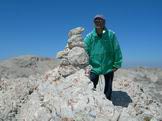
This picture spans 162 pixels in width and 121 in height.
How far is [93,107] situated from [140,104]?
2.79m

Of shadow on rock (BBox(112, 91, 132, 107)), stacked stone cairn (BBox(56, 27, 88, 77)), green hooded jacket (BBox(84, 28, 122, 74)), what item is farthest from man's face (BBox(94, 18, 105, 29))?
shadow on rock (BBox(112, 91, 132, 107))

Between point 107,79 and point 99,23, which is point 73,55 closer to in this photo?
point 107,79

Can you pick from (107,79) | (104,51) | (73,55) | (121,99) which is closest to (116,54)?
(104,51)

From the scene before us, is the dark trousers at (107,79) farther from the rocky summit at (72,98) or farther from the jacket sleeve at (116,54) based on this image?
Answer: the jacket sleeve at (116,54)

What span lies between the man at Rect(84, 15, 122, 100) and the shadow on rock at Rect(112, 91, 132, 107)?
0.97 meters

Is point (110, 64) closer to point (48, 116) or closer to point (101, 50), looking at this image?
point (101, 50)

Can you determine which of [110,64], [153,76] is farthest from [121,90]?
[153,76]

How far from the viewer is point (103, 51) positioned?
11.5 metres

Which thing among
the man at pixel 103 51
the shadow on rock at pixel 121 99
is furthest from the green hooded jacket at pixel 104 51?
the shadow on rock at pixel 121 99

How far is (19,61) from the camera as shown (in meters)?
60.0

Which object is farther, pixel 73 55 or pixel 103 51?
pixel 73 55

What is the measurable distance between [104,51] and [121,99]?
2.35 meters

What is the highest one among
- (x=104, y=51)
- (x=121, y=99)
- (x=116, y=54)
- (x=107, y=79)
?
(x=104, y=51)

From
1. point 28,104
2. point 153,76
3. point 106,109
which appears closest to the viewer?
point 106,109
